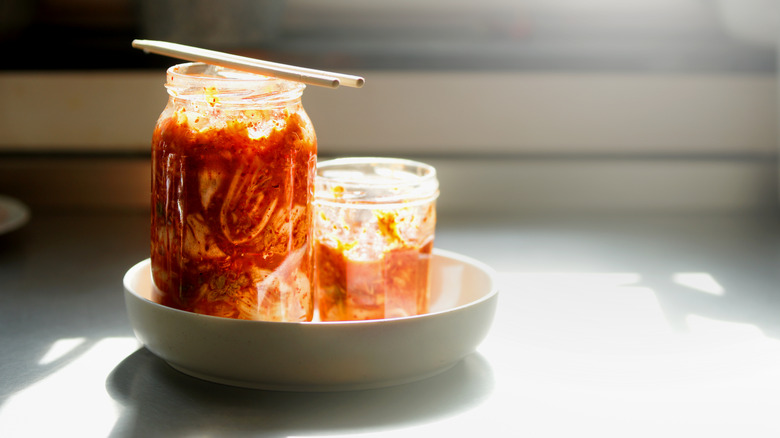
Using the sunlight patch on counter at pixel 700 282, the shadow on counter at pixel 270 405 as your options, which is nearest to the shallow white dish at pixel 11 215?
the shadow on counter at pixel 270 405

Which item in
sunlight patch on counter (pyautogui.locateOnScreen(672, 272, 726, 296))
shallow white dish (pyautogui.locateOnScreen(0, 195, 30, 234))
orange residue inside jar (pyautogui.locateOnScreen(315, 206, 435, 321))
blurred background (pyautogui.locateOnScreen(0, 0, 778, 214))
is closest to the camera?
orange residue inside jar (pyautogui.locateOnScreen(315, 206, 435, 321))

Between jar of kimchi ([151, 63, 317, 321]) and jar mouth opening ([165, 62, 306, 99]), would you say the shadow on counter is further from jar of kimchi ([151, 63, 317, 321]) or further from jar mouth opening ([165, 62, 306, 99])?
jar mouth opening ([165, 62, 306, 99])

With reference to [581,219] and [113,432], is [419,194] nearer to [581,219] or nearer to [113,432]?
[113,432]

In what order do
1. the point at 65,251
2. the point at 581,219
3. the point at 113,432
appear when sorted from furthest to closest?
1. the point at 581,219
2. the point at 65,251
3. the point at 113,432

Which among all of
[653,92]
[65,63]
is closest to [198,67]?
[65,63]

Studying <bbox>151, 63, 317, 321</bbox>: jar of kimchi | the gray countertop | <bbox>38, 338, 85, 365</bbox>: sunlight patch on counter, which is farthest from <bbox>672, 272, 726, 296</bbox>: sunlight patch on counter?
<bbox>38, 338, 85, 365</bbox>: sunlight patch on counter

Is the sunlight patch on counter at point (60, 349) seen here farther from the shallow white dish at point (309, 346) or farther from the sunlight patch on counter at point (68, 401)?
the shallow white dish at point (309, 346)

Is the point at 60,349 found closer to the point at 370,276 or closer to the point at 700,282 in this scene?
the point at 370,276
